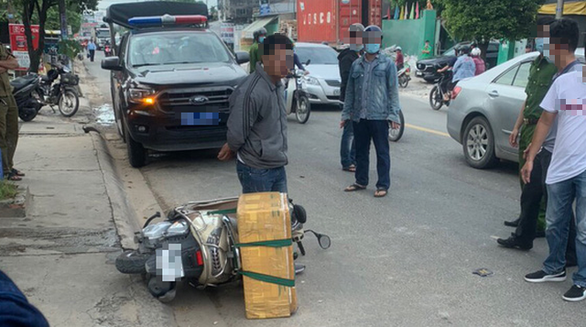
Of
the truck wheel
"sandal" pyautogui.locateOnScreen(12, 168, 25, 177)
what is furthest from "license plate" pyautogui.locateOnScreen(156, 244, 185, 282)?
the truck wheel

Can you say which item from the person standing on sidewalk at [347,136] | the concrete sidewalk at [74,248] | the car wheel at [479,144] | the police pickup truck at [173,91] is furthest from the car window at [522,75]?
the concrete sidewalk at [74,248]

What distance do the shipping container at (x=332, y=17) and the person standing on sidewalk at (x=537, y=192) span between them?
1558 centimetres

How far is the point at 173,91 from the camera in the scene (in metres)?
7.79

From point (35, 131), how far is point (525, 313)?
9.51 metres

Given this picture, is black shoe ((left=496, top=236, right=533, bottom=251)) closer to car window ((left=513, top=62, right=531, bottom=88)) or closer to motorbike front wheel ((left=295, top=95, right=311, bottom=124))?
car window ((left=513, top=62, right=531, bottom=88))

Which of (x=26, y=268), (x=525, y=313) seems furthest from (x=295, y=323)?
(x=26, y=268)

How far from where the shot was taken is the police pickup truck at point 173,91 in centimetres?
784

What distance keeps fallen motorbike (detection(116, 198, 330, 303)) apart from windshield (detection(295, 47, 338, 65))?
11573mm

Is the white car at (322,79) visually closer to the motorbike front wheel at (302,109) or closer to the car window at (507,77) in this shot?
the motorbike front wheel at (302,109)

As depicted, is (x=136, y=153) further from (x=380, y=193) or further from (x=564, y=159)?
(x=564, y=159)

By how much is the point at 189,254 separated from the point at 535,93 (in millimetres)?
3181

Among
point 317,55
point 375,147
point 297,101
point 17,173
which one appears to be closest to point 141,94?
point 17,173

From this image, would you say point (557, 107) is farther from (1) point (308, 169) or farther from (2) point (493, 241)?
(1) point (308, 169)

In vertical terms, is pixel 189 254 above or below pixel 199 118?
below
